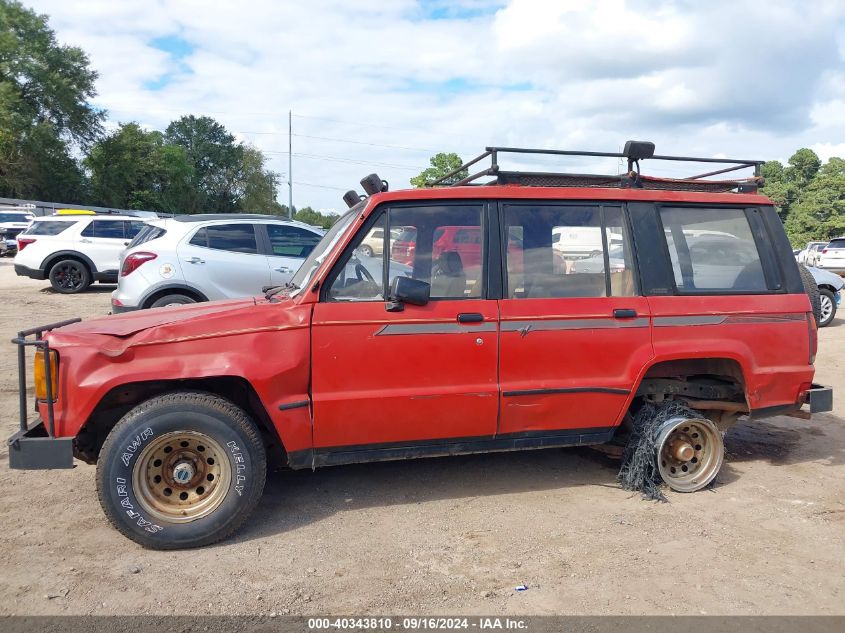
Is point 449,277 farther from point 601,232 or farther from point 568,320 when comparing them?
point 601,232

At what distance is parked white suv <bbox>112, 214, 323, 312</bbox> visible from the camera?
8.43 m

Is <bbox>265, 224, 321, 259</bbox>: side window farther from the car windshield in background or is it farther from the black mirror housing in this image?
the car windshield in background

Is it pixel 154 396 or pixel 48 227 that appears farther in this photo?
pixel 48 227

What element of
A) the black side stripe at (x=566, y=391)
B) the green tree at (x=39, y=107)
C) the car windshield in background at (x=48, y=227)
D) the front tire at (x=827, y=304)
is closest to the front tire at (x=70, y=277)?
the car windshield in background at (x=48, y=227)

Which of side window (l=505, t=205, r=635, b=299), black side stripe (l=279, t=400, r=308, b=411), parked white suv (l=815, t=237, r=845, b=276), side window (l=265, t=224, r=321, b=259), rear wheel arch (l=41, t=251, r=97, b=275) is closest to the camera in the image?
black side stripe (l=279, t=400, r=308, b=411)

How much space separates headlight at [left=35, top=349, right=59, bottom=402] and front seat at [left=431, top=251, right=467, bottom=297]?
2.11 metres

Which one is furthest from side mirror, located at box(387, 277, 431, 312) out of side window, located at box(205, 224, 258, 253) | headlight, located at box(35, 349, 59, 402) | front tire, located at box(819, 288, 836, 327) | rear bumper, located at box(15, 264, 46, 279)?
rear bumper, located at box(15, 264, 46, 279)

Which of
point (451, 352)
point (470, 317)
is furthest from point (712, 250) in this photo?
point (451, 352)

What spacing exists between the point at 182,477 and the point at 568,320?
7.98ft

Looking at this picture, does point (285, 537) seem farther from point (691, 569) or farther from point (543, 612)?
point (691, 569)

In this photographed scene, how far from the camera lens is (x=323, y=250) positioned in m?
4.32

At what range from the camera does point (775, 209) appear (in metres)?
4.77

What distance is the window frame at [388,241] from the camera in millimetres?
3930

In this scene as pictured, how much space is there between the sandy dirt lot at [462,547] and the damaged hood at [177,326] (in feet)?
3.73
